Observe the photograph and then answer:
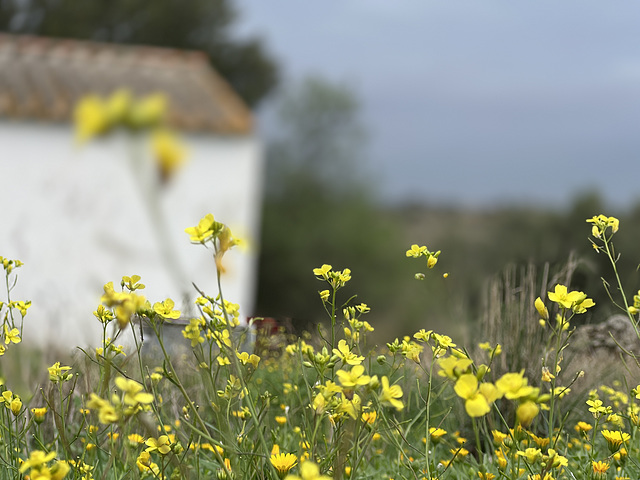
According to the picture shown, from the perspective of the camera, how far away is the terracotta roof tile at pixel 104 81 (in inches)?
329

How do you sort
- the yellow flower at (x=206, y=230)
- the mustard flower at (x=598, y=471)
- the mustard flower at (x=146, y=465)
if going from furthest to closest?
the mustard flower at (x=598, y=471), the mustard flower at (x=146, y=465), the yellow flower at (x=206, y=230)

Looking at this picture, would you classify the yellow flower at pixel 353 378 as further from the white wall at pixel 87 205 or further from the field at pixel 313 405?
the white wall at pixel 87 205

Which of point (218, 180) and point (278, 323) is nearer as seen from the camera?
point (278, 323)

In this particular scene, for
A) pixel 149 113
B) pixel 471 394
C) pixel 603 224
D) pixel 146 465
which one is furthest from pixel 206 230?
pixel 603 224

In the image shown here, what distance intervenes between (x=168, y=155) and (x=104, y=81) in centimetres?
950

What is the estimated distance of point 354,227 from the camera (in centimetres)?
2030

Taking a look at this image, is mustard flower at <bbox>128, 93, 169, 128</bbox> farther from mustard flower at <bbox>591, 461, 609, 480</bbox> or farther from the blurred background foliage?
the blurred background foliage

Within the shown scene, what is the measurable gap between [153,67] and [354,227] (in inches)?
440

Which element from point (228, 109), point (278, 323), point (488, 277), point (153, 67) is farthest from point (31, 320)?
point (488, 277)

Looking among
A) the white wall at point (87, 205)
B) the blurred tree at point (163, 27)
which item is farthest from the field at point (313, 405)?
the blurred tree at point (163, 27)

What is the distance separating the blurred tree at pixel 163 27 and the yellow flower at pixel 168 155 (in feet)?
65.6

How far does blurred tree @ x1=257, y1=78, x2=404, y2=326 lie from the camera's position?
736 inches

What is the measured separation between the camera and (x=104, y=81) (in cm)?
924

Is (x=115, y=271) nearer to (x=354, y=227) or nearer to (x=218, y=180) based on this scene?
(x=218, y=180)
